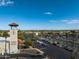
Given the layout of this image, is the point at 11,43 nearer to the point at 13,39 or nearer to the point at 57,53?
the point at 13,39

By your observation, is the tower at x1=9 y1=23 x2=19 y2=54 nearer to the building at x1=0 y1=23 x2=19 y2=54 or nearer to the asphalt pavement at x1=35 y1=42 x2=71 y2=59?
the building at x1=0 y1=23 x2=19 y2=54

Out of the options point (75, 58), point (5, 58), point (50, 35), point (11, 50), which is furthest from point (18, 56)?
point (50, 35)

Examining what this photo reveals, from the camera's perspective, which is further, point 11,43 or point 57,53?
point 57,53

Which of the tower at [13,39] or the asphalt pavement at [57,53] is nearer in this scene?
the tower at [13,39]

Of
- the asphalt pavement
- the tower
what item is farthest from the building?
the asphalt pavement

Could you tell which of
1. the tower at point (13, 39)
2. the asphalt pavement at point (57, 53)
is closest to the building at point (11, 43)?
the tower at point (13, 39)

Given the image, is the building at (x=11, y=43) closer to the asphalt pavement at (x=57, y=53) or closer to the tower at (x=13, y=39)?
the tower at (x=13, y=39)

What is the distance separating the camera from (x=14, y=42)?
13703mm

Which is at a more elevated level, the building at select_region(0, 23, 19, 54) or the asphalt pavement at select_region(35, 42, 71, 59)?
the building at select_region(0, 23, 19, 54)

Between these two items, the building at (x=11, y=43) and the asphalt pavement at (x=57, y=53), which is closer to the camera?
the building at (x=11, y=43)

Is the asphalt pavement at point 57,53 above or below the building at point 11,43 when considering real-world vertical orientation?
below

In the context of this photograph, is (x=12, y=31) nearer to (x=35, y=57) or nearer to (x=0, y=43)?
(x=0, y=43)

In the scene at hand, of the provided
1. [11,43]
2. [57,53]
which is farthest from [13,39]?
[57,53]

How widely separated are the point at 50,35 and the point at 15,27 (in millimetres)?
26454
